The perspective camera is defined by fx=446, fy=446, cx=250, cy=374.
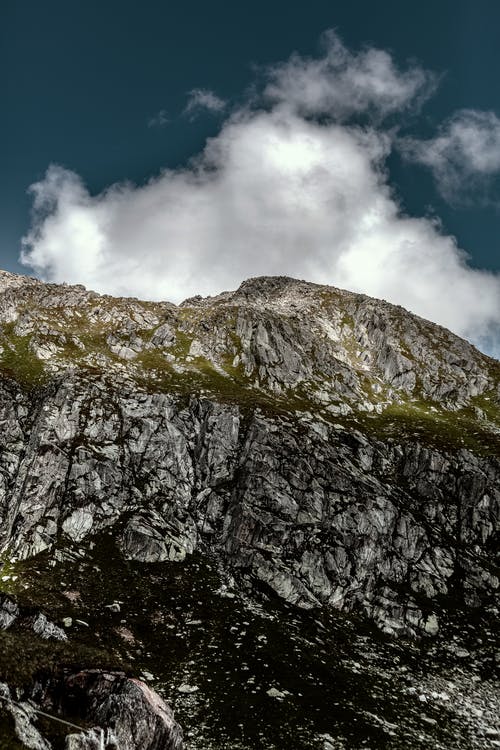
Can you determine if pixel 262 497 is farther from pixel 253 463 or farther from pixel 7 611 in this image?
pixel 7 611

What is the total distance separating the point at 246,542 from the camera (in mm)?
44000

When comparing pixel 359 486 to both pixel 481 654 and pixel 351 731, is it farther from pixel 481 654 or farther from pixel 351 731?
pixel 351 731

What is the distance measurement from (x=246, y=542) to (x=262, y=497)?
240 inches

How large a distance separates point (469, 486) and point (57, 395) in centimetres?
5315

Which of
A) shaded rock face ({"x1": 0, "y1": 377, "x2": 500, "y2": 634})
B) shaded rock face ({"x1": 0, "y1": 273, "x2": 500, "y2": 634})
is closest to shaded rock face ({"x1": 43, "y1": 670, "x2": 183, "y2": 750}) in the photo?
shaded rock face ({"x1": 0, "y1": 377, "x2": 500, "y2": 634})

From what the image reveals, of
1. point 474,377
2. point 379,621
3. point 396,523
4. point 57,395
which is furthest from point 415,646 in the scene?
point 474,377

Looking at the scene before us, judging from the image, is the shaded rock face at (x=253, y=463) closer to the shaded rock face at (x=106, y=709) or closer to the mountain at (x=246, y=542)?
the mountain at (x=246, y=542)

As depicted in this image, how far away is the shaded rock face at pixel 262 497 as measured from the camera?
41438 millimetres

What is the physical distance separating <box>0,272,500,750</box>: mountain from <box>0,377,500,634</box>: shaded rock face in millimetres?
226

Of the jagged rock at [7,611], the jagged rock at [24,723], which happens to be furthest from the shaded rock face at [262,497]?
the jagged rock at [24,723]

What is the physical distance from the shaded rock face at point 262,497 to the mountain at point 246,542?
0.23 m

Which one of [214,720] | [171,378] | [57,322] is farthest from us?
[57,322]

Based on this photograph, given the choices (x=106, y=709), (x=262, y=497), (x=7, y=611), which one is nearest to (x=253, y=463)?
(x=262, y=497)

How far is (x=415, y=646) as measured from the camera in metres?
34.8
